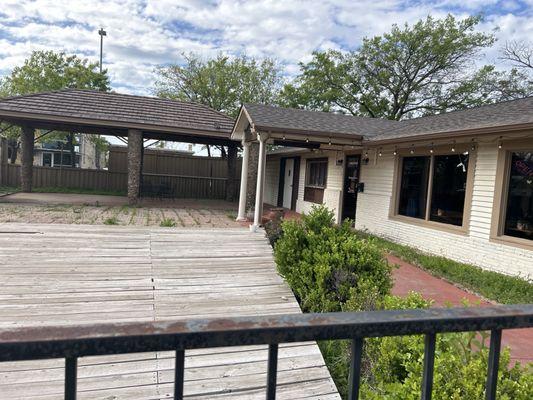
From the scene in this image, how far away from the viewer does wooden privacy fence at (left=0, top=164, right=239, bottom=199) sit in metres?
16.2

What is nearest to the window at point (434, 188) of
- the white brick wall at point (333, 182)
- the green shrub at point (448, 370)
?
the white brick wall at point (333, 182)

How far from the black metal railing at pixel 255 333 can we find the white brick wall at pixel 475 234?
616cm

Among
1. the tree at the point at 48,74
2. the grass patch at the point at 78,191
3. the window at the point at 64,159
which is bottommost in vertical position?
the grass patch at the point at 78,191

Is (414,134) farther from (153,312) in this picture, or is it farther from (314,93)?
(314,93)

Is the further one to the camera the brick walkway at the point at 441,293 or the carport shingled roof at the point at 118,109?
the carport shingled roof at the point at 118,109

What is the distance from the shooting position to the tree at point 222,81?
22531 mm

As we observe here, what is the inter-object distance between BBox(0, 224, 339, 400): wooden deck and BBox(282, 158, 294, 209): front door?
26.3ft

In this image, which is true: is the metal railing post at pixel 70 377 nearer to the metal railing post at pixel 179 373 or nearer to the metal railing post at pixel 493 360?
the metal railing post at pixel 179 373

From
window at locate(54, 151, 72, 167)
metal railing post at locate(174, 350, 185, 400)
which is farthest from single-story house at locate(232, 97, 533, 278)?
window at locate(54, 151, 72, 167)

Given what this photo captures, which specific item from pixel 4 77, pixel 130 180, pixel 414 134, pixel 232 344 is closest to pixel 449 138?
pixel 414 134

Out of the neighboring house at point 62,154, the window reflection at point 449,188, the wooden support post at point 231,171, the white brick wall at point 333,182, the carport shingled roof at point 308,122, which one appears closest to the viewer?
the window reflection at point 449,188

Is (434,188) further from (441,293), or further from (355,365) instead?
(355,365)

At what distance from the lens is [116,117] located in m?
11.5

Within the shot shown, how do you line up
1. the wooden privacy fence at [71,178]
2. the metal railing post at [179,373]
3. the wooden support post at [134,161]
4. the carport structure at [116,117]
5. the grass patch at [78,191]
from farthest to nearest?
1. the wooden privacy fence at [71,178]
2. the grass patch at [78,191]
3. the wooden support post at [134,161]
4. the carport structure at [116,117]
5. the metal railing post at [179,373]
